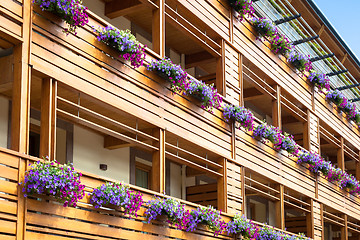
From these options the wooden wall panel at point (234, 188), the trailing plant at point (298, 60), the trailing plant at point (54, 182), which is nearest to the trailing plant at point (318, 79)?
the trailing plant at point (298, 60)

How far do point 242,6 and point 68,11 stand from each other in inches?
307

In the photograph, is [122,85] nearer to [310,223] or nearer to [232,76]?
[232,76]

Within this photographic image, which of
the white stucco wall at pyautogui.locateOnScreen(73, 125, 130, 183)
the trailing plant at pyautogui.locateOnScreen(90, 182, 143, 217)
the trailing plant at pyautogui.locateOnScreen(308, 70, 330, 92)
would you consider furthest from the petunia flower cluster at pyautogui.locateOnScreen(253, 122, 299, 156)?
the trailing plant at pyautogui.locateOnScreen(90, 182, 143, 217)

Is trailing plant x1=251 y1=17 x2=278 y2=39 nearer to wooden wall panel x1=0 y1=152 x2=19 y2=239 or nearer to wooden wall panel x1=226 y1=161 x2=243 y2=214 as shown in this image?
wooden wall panel x1=226 y1=161 x2=243 y2=214

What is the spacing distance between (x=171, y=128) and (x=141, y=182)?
310cm

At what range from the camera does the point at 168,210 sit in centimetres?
1222

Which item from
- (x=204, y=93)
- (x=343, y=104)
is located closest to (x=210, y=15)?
(x=204, y=93)

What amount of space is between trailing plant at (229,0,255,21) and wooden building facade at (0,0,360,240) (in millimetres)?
177

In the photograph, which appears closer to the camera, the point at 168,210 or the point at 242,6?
the point at 168,210

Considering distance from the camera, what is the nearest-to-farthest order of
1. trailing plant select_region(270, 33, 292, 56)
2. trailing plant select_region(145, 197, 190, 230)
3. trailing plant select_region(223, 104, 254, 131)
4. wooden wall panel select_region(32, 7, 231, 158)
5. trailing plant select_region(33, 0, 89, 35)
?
trailing plant select_region(33, 0, 89, 35), wooden wall panel select_region(32, 7, 231, 158), trailing plant select_region(145, 197, 190, 230), trailing plant select_region(223, 104, 254, 131), trailing plant select_region(270, 33, 292, 56)

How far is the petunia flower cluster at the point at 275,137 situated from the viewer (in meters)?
17.2

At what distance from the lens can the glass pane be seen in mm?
15941

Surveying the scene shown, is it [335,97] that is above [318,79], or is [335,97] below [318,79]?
below

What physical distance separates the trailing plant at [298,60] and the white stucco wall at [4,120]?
11.3m
